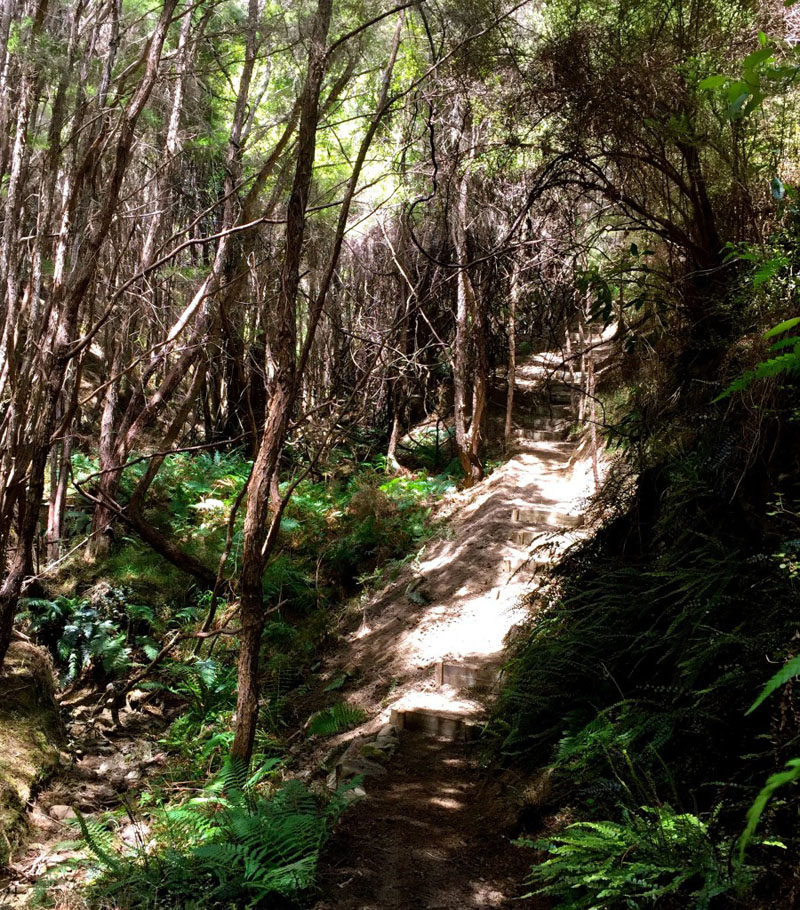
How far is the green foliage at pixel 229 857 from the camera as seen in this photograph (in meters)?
3.27

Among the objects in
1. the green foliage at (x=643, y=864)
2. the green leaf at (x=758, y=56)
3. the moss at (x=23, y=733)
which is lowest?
the moss at (x=23, y=733)

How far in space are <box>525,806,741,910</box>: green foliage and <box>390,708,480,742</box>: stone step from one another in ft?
8.13

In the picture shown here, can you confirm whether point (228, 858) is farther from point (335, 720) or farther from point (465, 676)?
point (465, 676)

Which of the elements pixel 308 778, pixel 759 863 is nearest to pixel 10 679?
pixel 308 778

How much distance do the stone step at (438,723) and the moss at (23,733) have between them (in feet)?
8.91

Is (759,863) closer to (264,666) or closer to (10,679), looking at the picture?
(10,679)

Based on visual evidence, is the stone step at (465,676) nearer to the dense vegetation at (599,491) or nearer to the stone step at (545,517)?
the dense vegetation at (599,491)

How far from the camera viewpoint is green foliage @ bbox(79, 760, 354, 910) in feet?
10.7

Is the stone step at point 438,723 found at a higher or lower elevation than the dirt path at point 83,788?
higher

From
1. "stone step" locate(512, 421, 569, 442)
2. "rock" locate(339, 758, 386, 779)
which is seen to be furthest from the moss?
"stone step" locate(512, 421, 569, 442)

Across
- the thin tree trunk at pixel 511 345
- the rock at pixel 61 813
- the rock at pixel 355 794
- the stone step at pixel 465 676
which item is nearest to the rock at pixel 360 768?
the rock at pixel 355 794

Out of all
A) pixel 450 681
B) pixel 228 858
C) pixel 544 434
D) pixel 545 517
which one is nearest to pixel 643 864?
pixel 228 858

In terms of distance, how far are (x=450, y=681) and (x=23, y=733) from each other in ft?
11.2

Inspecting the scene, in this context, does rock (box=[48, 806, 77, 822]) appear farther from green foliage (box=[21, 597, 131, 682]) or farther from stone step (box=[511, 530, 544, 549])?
stone step (box=[511, 530, 544, 549])
